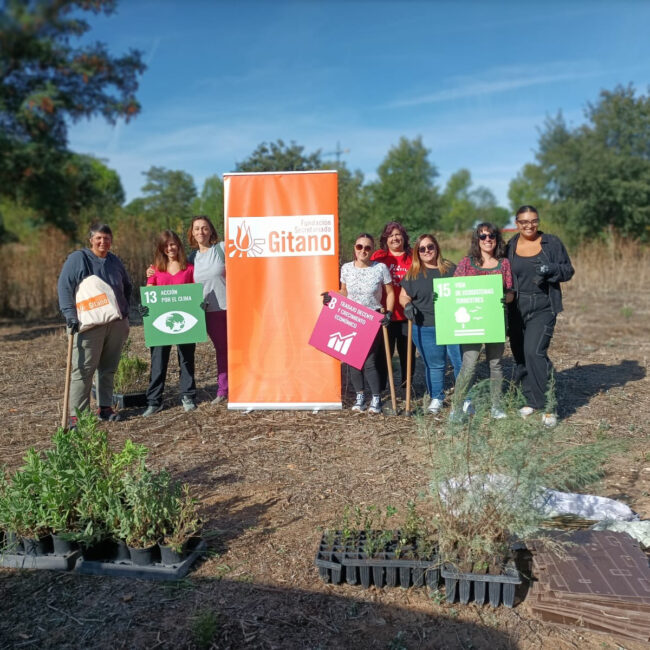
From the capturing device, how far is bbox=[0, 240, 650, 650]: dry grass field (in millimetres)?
3008

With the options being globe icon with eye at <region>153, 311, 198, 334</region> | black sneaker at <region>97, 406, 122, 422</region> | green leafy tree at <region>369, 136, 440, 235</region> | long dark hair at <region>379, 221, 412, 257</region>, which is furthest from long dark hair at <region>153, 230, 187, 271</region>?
green leafy tree at <region>369, 136, 440, 235</region>

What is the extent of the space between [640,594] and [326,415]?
12.9 ft

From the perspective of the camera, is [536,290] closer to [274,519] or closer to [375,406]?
[375,406]

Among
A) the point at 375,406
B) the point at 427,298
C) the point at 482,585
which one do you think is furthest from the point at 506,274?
the point at 482,585

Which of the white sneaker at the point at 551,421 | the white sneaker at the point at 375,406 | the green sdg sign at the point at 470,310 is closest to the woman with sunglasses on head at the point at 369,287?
the white sneaker at the point at 375,406

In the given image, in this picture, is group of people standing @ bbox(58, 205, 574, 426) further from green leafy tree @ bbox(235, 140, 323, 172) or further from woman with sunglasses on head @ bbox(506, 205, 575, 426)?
green leafy tree @ bbox(235, 140, 323, 172)

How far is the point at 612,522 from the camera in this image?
3.82 metres

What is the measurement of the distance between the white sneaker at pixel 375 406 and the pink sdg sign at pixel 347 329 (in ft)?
1.40

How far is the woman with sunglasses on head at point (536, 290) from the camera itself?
5906 mm

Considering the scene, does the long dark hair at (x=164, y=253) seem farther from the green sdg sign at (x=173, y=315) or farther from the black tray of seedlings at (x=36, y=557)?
the black tray of seedlings at (x=36, y=557)

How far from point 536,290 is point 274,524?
343cm

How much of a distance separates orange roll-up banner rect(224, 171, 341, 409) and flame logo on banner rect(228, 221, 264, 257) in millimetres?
11

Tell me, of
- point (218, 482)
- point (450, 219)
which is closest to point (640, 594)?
point (218, 482)

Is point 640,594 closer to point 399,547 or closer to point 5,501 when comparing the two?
point 399,547
